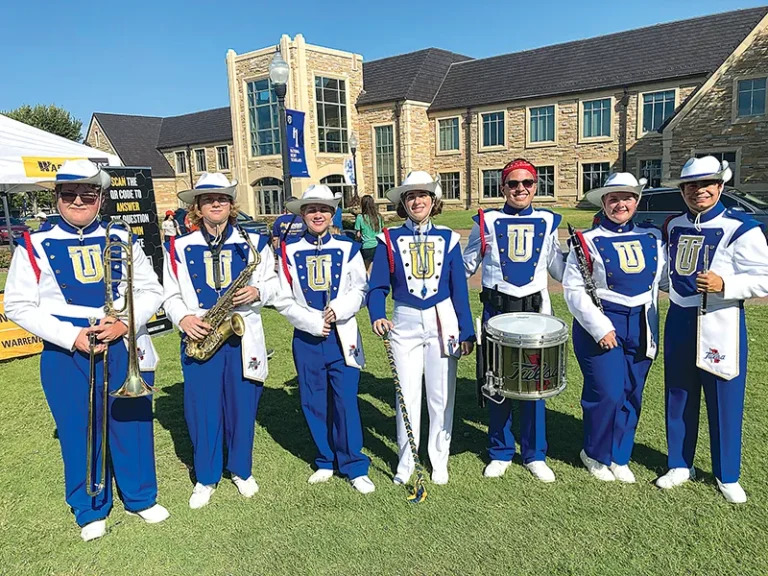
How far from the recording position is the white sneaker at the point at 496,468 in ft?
14.0

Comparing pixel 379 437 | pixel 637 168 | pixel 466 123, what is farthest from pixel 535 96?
pixel 379 437

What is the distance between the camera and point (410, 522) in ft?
12.3

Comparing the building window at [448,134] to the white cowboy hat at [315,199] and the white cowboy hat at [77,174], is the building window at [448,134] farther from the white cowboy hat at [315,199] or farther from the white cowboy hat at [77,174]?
the white cowboy hat at [77,174]

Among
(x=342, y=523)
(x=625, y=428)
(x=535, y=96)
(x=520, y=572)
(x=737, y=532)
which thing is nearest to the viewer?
(x=520, y=572)

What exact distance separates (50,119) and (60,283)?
58.3 meters

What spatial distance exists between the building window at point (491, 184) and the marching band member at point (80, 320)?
31346 millimetres

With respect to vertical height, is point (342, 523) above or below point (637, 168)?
below

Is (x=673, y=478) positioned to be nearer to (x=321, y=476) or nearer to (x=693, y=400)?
(x=693, y=400)

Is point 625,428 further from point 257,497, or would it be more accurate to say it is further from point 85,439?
point 85,439

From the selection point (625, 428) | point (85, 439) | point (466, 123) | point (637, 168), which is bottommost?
point (625, 428)

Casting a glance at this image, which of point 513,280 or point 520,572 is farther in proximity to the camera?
point 513,280

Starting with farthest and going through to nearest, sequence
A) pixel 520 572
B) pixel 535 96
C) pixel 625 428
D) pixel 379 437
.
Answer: pixel 535 96 < pixel 379 437 < pixel 625 428 < pixel 520 572

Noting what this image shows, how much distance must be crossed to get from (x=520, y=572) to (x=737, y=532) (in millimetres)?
1365

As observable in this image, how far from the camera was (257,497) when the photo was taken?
4.12 metres
